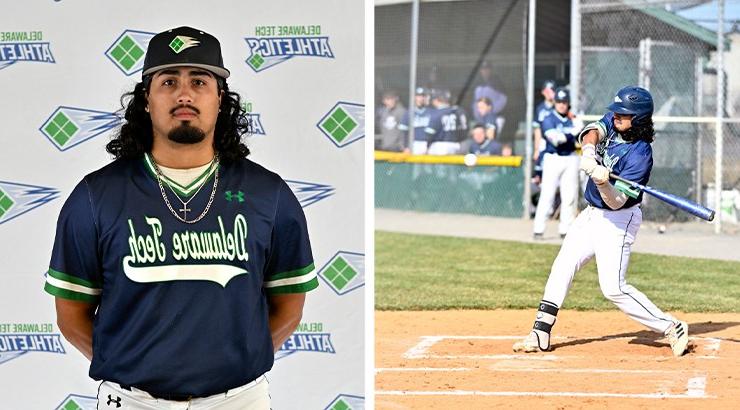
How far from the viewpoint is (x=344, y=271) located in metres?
6.27

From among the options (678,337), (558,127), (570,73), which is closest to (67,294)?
(678,337)

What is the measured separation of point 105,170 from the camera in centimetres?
398

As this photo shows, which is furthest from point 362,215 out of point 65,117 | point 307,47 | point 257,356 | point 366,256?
point 257,356

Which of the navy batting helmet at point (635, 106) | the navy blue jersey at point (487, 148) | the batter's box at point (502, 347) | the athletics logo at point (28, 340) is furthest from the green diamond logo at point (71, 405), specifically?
the navy blue jersey at point (487, 148)

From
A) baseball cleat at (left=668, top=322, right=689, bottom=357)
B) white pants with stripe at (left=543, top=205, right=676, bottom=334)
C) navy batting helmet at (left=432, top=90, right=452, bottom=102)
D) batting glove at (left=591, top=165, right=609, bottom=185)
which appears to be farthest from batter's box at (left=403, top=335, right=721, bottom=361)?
navy batting helmet at (left=432, top=90, right=452, bottom=102)

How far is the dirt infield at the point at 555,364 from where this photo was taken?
8109mm

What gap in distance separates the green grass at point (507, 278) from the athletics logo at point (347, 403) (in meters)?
5.85

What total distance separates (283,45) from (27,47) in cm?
126

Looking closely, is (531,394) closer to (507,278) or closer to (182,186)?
(182,186)

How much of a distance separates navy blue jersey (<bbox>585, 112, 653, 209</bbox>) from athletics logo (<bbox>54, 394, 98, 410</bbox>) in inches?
172

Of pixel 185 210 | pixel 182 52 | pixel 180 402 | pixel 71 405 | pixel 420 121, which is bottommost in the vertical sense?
pixel 71 405

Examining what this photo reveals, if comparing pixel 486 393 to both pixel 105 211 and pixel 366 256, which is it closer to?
pixel 366 256

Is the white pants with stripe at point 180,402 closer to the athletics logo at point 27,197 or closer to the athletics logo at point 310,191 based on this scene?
the athletics logo at point 310,191

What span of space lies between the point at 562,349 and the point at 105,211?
6493 millimetres
